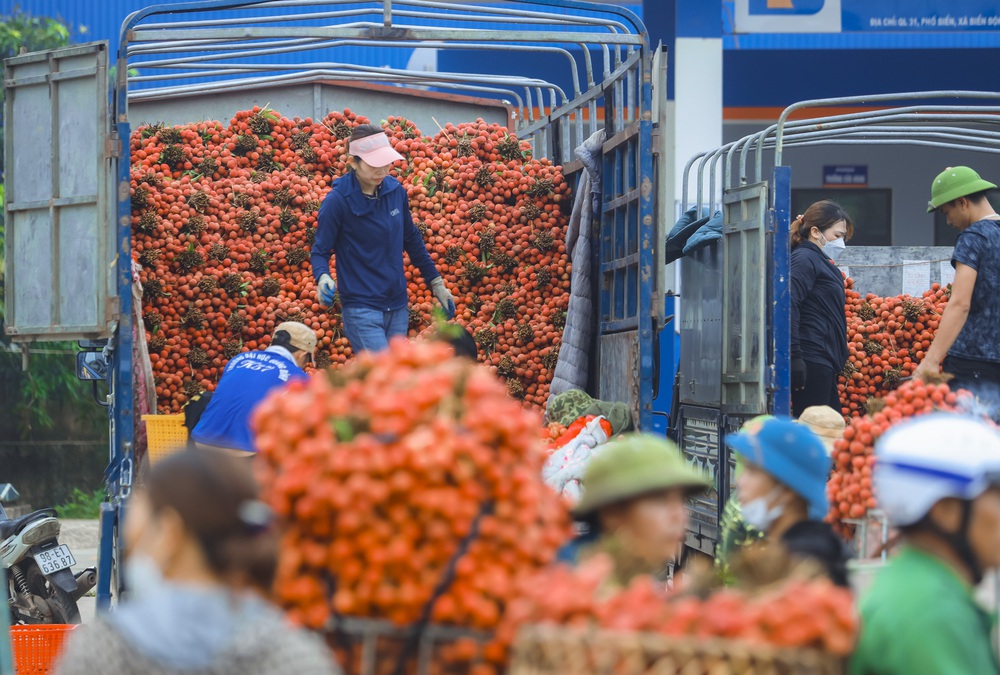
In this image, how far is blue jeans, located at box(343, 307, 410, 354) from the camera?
702cm

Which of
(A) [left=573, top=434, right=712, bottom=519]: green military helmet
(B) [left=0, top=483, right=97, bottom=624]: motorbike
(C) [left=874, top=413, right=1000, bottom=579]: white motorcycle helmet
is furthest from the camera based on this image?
(B) [left=0, top=483, right=97, bottom=624]: motorbike

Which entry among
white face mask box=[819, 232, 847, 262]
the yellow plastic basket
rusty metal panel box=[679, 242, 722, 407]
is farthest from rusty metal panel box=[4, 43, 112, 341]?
white face mask box=[819, 232, 847, 262]

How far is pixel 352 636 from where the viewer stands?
98.3 inches

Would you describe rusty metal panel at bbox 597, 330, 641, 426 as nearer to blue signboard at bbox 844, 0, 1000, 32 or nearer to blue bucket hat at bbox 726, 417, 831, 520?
blue bucket hat at bbox 726, 417, 831, 520

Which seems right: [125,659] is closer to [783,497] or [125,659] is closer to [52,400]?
[783,497]

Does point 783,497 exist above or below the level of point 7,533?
above

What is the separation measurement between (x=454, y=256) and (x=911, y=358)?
3.16 m

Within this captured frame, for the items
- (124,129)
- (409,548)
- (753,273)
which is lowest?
(409,548)

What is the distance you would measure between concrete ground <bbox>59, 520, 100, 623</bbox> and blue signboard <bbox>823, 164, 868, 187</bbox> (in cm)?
941

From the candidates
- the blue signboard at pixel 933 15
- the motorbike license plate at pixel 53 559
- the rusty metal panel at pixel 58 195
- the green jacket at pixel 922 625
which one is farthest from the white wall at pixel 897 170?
the green jacket at pixel 922 625

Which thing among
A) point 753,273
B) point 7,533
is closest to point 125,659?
point 753,273

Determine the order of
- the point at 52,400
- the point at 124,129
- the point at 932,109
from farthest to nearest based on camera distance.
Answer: the point at 52,400
the point at 932,109
the point at 124,129

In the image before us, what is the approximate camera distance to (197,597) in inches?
86.4

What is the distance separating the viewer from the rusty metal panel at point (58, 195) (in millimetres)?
6086
